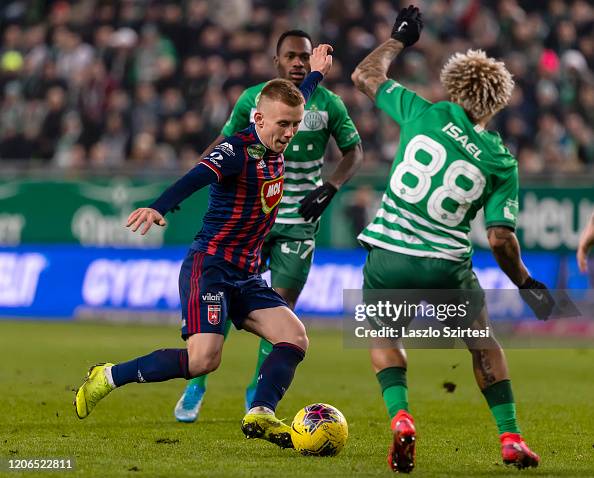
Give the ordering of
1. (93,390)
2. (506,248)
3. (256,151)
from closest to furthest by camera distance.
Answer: (506,248), (256,151), (93,390)

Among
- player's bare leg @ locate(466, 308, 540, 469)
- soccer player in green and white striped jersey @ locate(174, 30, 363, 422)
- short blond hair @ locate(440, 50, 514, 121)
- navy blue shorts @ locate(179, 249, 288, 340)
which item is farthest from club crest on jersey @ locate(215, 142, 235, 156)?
soccer player in green and white striped jersey @ locate(174, 30, 363, 422)

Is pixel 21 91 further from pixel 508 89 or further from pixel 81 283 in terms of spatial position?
pixel 508 89

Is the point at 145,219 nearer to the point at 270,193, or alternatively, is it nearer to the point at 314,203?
the point at 270,193

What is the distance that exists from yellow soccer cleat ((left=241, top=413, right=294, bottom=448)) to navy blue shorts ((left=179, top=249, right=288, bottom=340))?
0.55 m

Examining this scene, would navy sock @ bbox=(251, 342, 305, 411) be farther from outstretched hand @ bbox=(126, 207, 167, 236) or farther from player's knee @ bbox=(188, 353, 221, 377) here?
outstretched hand @ bbox=(126, 207, 167, 236)

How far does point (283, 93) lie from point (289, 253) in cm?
209

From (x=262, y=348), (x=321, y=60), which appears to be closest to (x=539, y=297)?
(x=321, y=60)

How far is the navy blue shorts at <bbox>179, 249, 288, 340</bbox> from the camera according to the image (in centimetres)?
716

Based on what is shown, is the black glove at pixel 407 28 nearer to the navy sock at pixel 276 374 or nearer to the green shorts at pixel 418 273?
the green shorts at pixel 418 273

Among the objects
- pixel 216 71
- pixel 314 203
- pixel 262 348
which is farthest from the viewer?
pixel 216 71

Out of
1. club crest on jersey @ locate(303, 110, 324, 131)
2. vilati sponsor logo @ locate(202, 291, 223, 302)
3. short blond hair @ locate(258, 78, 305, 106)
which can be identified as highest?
club crest on jersey @ locate(303, 110, 324, 131)

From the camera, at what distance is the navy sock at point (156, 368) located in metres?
7.18

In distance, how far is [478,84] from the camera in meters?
6.64

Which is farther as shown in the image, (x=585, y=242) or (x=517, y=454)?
(x=585, y=242)
